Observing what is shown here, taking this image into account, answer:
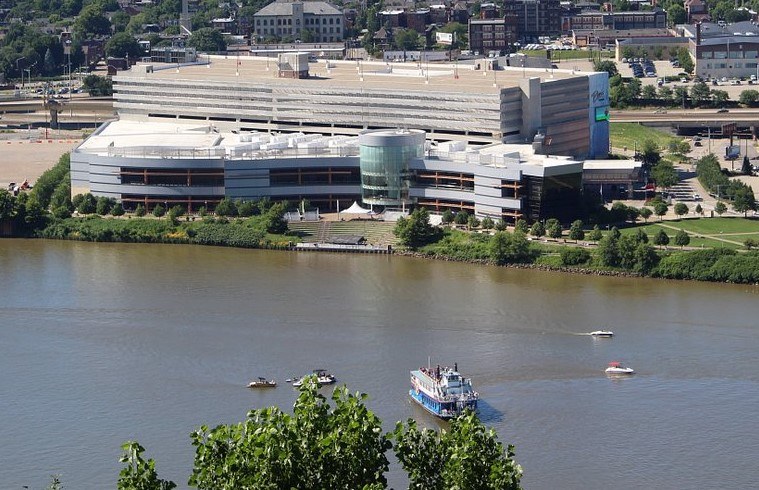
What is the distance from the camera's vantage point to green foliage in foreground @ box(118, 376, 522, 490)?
14945mm

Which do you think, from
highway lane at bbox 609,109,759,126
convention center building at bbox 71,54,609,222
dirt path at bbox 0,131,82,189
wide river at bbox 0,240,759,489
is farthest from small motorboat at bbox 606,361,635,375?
highway lane at bbox 609,109,759,126

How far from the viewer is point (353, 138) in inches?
1537

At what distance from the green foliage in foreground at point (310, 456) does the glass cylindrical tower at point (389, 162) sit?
2086 centimetres

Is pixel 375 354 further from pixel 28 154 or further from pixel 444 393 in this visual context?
pixel 28 154

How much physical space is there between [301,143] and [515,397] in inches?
619

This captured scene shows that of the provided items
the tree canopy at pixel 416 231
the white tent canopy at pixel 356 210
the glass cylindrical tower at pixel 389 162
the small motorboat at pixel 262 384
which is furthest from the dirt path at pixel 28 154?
the small motorboat at pixel 262 384

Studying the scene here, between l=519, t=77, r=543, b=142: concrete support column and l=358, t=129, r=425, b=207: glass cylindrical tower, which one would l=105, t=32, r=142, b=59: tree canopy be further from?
l=358, t=129, r=425, b=207: glass cylindrical tower

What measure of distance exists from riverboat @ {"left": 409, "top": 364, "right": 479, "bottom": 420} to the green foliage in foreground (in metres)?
7.13

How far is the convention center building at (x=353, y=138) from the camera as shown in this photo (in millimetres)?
35812

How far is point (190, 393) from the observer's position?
935 inches

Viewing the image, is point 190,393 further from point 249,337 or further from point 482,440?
point 482,440

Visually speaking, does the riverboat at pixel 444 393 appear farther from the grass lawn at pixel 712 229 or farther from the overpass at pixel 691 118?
the overpass at pixel 691 118

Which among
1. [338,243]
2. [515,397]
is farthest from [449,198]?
[515,397]

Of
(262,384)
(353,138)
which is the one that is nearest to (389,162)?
(353,138)
